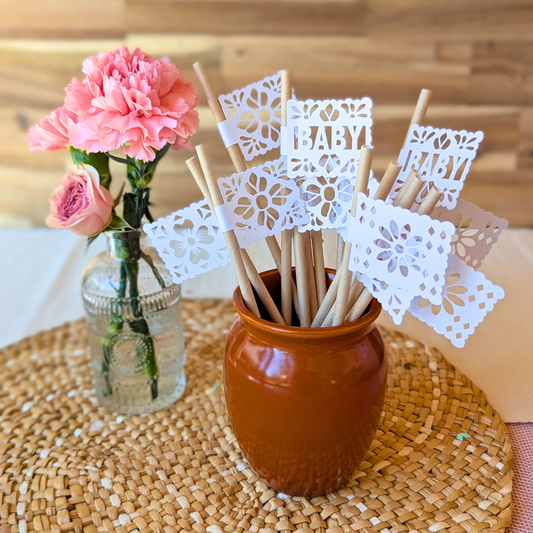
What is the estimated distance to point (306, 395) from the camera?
0.35 meters

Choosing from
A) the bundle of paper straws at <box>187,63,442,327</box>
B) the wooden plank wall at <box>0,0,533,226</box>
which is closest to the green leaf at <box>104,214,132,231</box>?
the bundle of paper straws at <box>187,63,442,327</box>

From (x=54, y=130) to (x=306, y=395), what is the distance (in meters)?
0.27

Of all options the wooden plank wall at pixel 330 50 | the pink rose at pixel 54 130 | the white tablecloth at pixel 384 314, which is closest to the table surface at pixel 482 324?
the white tablecloth at pixel 384 314

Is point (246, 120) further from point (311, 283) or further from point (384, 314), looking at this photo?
point (384, 314)

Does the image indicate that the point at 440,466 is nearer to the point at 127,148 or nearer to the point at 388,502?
the point at 388,502

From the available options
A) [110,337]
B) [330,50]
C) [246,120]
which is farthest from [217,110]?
[330,50]

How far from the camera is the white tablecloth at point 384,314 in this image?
1.69ft

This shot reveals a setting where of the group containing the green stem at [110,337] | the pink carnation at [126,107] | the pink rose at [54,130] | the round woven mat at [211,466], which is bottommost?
the round woven mat at [211,466]

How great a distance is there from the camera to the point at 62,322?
68cm

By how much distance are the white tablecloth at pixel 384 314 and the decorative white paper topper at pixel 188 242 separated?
0.09m

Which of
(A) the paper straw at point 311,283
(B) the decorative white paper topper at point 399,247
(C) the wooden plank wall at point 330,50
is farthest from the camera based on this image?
(C) the wooden plank wall at point 330,50

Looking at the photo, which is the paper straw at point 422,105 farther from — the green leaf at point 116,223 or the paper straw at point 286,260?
the green leaf at point 116,223

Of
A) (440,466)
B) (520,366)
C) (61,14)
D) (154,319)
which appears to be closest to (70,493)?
(154,319)

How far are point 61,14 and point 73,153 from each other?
0.58m
